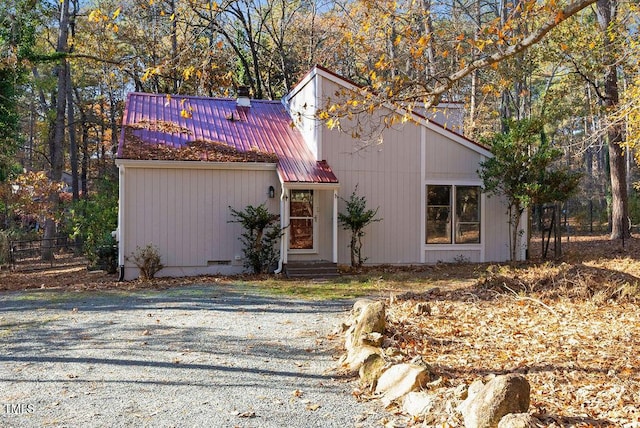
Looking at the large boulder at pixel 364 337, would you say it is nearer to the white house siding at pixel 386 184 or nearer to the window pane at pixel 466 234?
the white house siding at pixel 386 184

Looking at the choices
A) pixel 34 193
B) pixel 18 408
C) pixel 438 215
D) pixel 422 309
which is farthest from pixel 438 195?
pixel 34 193

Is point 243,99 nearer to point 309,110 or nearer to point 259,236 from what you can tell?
point 309,110

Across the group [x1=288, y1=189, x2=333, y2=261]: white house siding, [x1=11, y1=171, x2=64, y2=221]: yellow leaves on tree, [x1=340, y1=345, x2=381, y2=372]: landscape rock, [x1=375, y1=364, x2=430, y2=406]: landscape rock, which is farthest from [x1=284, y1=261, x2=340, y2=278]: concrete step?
[x1=11, y1=171, x2=64, y2=221]: yellow leaves on tree

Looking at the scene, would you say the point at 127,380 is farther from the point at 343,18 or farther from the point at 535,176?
the point at 343,18

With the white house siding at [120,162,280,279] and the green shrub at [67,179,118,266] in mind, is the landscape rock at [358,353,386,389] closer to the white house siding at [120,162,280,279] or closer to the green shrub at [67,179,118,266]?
the white house siding at [120,162,280,279]

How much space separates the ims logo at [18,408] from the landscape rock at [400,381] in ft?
8.73

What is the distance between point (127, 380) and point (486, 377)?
121 inches

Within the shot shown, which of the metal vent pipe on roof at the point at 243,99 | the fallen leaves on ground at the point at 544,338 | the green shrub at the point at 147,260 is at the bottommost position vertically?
the fallen leaves on ground at the point at 544,338

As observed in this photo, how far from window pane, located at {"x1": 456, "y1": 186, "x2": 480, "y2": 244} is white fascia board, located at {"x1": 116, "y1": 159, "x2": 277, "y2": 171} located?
17.1 ft

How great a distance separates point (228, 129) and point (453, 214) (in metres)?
6.47

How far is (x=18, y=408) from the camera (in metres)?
4.05

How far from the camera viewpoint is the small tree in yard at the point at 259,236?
12383 millimetres

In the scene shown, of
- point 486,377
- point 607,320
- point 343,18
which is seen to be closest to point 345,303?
point 607,320

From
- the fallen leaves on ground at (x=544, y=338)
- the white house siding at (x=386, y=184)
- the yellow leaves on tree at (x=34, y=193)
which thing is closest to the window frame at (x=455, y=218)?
the white house siding at (x=386, y=184)
